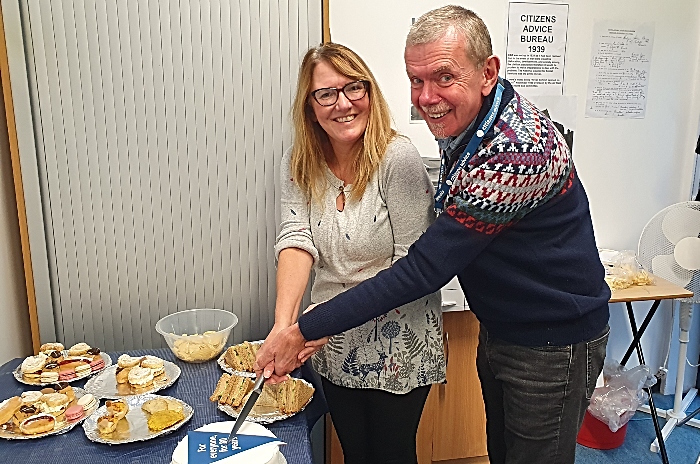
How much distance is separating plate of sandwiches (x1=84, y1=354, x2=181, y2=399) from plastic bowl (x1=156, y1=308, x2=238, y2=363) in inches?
2.4

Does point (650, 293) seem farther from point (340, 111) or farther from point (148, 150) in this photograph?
point (148, 150)

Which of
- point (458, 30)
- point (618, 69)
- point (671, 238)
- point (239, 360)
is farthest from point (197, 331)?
point (618, 69)

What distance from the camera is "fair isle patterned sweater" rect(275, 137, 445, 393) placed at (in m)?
1.36

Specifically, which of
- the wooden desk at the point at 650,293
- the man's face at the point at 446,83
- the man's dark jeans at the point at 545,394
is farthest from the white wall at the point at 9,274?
the wooden desk at the point at 650,293

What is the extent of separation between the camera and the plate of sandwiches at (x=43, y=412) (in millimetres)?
1244

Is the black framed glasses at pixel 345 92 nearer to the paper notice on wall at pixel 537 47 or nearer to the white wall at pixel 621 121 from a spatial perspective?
the white wall at pixel 621 121

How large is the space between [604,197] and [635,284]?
0.46 m

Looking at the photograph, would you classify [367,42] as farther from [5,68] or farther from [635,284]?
[635,284]

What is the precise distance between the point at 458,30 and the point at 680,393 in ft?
6.81

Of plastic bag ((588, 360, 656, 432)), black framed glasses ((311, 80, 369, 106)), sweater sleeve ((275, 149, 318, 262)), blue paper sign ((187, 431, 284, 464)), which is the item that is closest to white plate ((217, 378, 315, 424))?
blue paper sign ((187, 431, 284, 464))

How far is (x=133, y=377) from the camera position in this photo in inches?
57.0

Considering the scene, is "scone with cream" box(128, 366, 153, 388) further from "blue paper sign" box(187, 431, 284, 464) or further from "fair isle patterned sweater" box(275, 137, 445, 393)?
"fair isle patterned sweater" box(275, 137, 445, 393)

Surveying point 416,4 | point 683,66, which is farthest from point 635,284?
point 416,4

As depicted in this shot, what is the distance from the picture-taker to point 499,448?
1.41 metres
